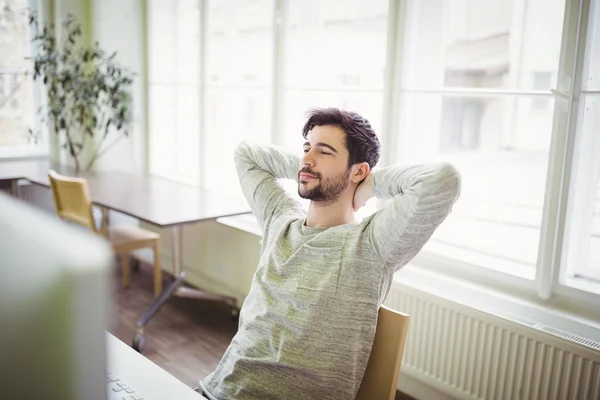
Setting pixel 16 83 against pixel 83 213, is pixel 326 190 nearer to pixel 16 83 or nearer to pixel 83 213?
pixel 83 213

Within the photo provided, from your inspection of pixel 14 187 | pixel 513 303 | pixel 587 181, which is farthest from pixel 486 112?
pixel 14 187

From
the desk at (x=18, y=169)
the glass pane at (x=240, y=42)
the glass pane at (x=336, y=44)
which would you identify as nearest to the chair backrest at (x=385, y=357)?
the glass pane at (x=336, y=44)

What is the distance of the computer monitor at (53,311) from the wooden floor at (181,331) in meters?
2.41

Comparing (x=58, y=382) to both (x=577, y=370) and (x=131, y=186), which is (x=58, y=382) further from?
(x=131, y=186)

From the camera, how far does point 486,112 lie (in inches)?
97.9

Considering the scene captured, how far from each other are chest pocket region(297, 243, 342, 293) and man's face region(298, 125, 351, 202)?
0.58 feet

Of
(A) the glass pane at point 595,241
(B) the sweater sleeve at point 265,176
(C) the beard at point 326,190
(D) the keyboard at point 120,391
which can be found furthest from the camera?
(A) the glass pane at point 595,241

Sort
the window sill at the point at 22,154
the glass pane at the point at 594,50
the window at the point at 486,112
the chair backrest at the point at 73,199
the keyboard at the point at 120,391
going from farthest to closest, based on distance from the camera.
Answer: the window sill at the point at 22,154
the chair backrest at the point at 73,199
the window at the point at 486,112
the glass pane at the point at 594,50
the keyboard at the point at 120,391

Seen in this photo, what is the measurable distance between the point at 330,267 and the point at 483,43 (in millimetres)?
1470

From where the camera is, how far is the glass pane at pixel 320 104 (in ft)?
9.59

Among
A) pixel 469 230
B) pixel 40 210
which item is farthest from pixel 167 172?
pixel 40 210

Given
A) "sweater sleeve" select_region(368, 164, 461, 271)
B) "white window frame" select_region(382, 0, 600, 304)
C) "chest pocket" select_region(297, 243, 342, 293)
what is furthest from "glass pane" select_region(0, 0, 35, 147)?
"sweater sleeve" select_region(368, 164, 461, 271)

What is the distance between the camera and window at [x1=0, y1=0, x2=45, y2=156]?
15.7 feet

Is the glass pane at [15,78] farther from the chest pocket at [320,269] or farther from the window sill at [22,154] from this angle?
the chest pocket at [320,269]
